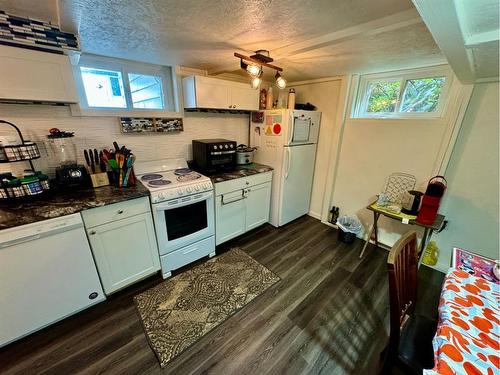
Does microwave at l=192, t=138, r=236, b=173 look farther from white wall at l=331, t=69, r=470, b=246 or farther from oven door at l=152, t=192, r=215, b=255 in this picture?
white wall at l=331, t=69, r=470, b=246

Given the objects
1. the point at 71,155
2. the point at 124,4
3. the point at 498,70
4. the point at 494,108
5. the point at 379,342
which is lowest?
the point at 379,342

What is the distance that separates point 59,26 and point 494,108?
3.41 m

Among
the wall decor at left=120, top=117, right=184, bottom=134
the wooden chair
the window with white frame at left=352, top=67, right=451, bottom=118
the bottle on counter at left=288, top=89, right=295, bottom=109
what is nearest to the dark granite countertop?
the wall decor at left=120, top=117, right=184, bottom=134

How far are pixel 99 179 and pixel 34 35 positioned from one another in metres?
1.04

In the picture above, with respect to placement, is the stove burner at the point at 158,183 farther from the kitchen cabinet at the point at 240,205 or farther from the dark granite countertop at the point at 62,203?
the kitchen cabinet at the point at 240,205

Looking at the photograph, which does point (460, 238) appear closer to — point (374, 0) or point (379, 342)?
point (379, 342)

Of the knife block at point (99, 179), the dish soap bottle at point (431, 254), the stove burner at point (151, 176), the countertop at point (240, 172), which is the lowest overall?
the dish soap bottle at point (431, 254)

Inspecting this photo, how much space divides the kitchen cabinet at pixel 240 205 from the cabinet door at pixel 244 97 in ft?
2.99

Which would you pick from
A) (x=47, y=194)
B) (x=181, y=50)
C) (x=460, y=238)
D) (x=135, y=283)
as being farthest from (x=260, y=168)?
(x=460, y=238)

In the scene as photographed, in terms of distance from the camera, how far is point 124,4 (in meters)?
1.04

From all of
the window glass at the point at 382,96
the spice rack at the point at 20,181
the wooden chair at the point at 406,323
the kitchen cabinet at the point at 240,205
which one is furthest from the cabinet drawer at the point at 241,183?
the wooden chair at the point at 406,323

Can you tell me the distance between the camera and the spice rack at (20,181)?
1.42 metres

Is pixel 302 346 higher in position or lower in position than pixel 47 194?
lower

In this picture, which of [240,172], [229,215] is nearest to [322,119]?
[240,172]
